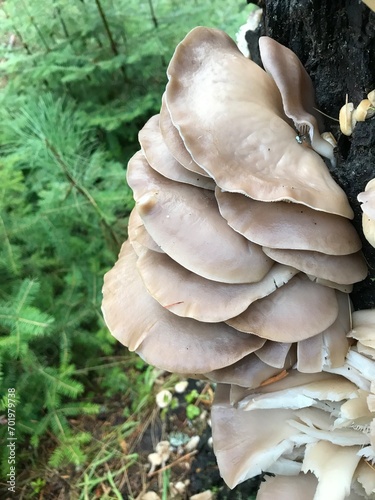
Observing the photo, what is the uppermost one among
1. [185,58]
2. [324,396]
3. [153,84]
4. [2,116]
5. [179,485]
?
[185,58]

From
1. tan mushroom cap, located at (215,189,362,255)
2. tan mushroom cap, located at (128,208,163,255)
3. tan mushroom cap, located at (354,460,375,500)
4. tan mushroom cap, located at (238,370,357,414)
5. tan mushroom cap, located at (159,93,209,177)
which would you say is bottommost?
tan mushroom cap, located at (354,460,375,500)

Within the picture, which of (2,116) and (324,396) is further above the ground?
(2,116)

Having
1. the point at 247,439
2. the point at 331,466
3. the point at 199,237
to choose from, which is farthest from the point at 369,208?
the point at 247,439

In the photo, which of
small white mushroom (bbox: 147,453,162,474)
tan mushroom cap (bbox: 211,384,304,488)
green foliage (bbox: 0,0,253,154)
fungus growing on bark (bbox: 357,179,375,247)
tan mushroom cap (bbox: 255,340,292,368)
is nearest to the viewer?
fungus growing on bark (bbox: 357,179,375,247)

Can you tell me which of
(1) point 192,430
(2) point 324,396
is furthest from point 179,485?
(2) point 324,396

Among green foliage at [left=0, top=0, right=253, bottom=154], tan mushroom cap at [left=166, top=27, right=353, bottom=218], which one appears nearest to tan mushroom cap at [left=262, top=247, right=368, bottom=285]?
tan mushroom cap at [left=166, top=27, right=353, bottom=218]

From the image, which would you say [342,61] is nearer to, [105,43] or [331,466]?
[331,466]

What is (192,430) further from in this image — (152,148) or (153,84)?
(153,84)

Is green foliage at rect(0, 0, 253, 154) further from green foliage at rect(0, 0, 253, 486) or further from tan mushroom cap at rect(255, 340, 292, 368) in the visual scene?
tan mushroom cap at rect(255, 340, 292, 368)
